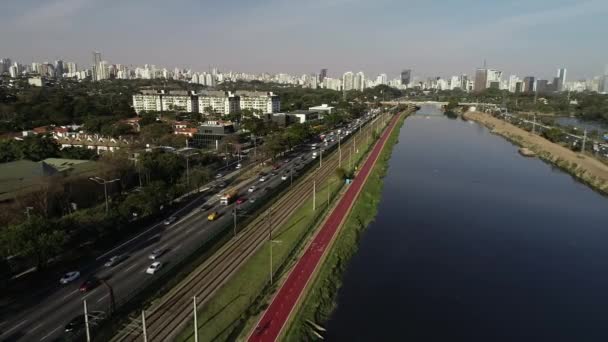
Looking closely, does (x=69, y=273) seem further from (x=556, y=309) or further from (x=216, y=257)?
(x=556, y=309)

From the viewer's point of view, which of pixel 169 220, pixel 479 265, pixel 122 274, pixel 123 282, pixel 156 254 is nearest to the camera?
pixel 123 282

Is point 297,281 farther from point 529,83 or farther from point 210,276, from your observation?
point 529,83

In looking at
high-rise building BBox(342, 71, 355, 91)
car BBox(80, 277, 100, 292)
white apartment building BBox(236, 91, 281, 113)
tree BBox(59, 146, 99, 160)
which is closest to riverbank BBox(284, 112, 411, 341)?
car BBox(80, 277, 100, 292)

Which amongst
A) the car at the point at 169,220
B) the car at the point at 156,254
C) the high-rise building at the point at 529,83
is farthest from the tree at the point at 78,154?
Answer: the high-rise building at the point at 529,83

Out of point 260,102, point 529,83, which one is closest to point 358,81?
point 529,83

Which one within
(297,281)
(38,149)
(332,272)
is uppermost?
(38,149)

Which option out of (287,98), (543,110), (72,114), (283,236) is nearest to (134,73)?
(287,98)
